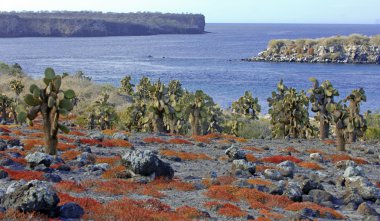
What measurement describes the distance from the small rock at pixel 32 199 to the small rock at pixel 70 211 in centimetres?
23

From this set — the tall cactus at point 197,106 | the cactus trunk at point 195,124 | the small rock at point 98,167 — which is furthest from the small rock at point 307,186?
the cactus trunk at point 195,124

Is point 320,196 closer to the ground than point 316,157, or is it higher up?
higher up

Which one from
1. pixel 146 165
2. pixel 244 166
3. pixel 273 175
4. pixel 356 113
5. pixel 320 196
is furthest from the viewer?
pixel 356 113

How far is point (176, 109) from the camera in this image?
125ft

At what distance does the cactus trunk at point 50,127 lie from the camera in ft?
76.3

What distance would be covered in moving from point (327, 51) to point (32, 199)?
168 meters

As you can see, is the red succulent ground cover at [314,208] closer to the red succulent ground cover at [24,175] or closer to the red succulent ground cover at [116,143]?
the red succulent ground cover at [24,175]

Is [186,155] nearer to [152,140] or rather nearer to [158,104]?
[152,140]

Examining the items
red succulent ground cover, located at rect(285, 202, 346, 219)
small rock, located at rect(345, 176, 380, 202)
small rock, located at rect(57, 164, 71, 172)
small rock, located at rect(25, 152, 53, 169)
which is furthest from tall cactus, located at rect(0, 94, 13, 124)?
red succulent ground cover, located at rect(285, 202, 346, 219)

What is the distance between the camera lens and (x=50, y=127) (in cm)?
2350

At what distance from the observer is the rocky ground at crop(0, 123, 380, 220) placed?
13.9 meters

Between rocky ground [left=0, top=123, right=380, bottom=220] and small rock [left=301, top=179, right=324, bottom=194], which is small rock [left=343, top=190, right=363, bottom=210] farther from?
small rock [left=301, top=179, right=324, bottom=194]

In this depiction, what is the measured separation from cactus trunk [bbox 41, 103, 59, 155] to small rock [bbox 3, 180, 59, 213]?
32.5ft

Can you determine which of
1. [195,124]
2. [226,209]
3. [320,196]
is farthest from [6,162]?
[195,124]
